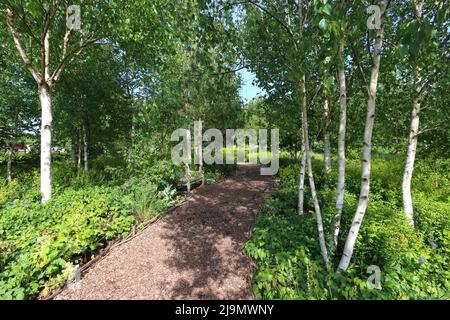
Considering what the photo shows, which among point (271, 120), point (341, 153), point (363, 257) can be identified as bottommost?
point (363, 257)

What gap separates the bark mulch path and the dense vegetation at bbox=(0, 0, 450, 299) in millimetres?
338

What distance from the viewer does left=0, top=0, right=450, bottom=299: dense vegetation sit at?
→ 8.41 feet

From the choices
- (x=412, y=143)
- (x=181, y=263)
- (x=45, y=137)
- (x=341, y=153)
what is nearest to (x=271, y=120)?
(x=412, y=143)

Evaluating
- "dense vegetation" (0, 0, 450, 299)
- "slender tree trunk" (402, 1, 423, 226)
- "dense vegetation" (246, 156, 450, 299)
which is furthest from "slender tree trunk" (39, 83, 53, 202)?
"slender tree trunk" (402, 1, 423, 226)

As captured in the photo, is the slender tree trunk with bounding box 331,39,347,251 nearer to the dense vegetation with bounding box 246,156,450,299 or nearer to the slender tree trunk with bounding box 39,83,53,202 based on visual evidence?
the dense vegetation with bounding box 246,156,450,299

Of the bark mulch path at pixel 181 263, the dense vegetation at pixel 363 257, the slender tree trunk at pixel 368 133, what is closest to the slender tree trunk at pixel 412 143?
the dense vegetation at pixel 363 257

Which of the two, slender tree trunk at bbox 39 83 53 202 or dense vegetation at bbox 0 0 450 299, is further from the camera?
slender tree trunk at bbox 39 83 53 202

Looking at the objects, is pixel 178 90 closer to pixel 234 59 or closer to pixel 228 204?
pixel 234 59

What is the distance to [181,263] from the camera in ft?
11.3

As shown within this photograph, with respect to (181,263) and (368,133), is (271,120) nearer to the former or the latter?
(368,133)

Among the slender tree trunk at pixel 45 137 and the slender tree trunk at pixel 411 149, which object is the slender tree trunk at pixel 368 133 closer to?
the slender tree trunk at pixel 411 149

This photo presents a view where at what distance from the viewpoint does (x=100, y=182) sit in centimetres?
684

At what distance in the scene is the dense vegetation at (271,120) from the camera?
2.56 metres

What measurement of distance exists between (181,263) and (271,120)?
691cm
